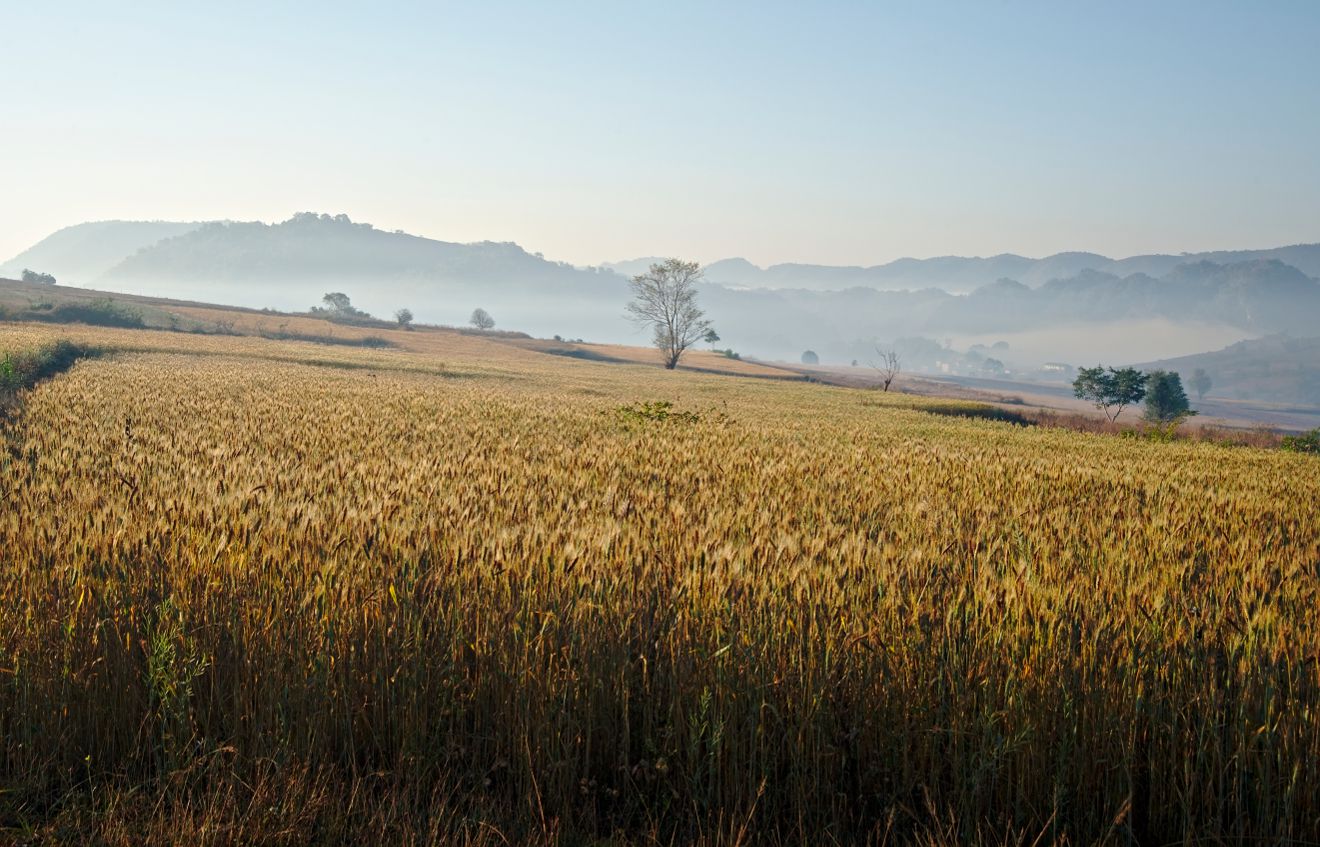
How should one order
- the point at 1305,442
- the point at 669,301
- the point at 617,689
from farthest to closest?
1. the point at 669,301
2. the point at 1305,442
3. the point at 617,689

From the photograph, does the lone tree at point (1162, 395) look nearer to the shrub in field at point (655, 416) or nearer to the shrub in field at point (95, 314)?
the shrub in field at point (655, 416)

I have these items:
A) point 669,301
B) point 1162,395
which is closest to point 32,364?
point 669,301

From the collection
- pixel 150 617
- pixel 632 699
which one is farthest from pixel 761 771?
pixel 150 617

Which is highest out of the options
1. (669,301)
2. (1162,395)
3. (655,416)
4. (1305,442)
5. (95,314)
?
(669,301)

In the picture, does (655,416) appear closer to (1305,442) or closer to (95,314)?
(1305,442)

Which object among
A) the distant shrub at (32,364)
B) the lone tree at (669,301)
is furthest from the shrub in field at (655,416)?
the lone tree at (669,301)

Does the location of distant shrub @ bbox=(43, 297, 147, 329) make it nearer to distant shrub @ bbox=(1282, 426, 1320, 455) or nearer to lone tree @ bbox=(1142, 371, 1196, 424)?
distant shrub @ bbox=(1282, 426, 1320, 455)

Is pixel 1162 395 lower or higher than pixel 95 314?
higher

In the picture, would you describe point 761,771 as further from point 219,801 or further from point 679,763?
point 219,801

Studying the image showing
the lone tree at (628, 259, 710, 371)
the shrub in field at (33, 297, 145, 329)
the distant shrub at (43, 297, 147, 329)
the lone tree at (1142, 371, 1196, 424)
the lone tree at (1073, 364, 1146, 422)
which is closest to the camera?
the shrub in field at (33, 297, 145, 329)

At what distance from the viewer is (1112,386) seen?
12300cm

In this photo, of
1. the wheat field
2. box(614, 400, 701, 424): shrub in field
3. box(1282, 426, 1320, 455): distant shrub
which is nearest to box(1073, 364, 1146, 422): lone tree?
box(1282, 426, 1320, 455): distant shrub

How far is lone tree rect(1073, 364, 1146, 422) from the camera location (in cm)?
12006

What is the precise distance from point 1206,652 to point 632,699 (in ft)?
8.31
